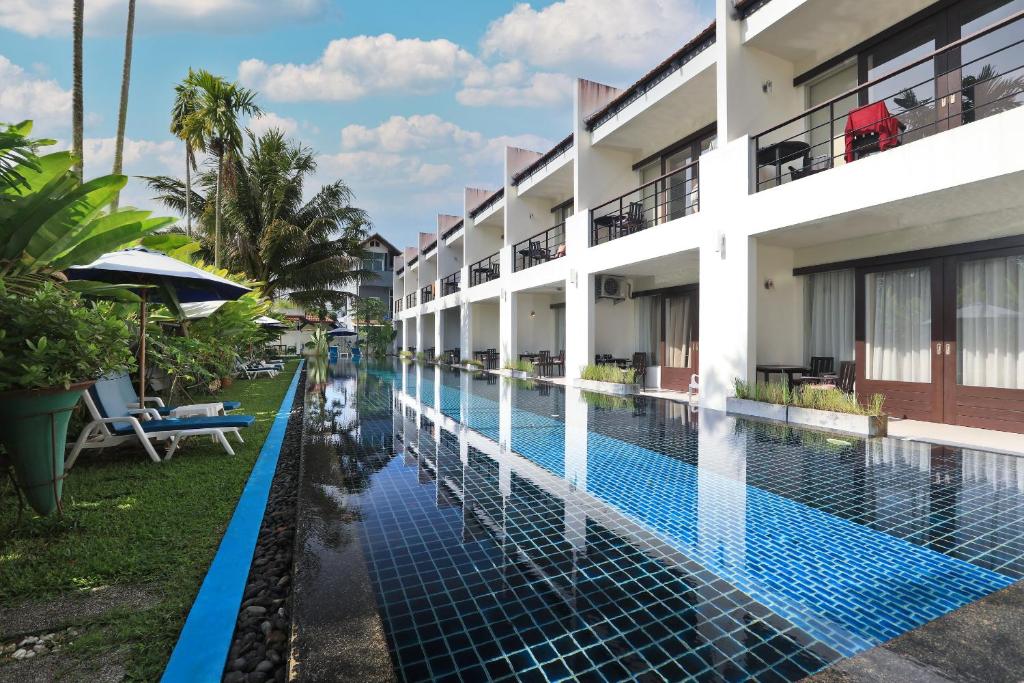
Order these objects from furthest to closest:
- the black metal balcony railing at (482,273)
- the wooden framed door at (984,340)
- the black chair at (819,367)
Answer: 1. the black metal balcony railing at (482,273)
2. the black chair at (819,367)
3. the wooden framed door at (984,340)

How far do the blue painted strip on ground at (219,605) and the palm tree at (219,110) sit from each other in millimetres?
15940

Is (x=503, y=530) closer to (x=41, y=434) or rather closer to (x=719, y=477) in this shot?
(x=719, y=477)

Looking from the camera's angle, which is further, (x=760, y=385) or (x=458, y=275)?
(x=458, y=275)

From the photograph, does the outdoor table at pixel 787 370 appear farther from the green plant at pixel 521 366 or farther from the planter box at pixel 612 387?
the green plant at pixel 521 366

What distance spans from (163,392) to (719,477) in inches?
423

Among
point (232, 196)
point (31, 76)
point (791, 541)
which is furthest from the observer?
point (232, 196)

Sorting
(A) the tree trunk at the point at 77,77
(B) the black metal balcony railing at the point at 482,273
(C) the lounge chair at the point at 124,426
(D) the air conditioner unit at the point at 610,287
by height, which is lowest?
(C) the lounge chair at the point at 124,426

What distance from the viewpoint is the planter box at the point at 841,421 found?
688cm

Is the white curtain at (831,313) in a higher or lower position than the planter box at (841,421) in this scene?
higher

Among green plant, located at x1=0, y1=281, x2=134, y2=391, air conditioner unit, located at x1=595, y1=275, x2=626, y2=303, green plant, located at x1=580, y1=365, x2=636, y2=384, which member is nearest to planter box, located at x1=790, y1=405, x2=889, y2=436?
green plant, located at x1=580, y1=365, x2=636, y2=384

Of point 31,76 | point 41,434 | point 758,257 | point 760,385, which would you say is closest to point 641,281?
point 758,257

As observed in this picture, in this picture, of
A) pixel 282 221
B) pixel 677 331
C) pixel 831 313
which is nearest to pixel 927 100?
pixel 831 313

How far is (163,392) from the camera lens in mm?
10391

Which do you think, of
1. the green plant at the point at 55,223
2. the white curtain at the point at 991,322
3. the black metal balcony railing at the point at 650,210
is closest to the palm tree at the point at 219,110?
the black metal balcony railing at the point at 650,210
